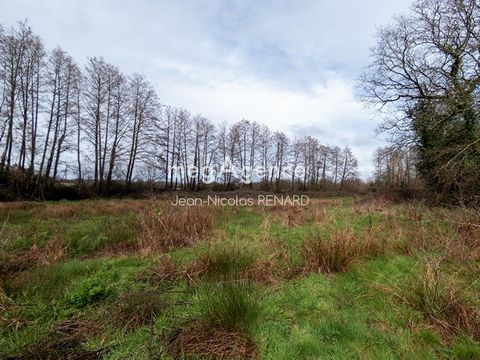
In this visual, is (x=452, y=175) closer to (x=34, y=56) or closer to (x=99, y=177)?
(x=99, y=177)

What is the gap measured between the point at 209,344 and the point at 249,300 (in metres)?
0.68

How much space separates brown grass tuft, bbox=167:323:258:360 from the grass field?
0.4 inches

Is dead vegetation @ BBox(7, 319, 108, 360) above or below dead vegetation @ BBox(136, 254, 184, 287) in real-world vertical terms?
below

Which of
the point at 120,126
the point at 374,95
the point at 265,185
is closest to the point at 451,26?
the point at 374,95

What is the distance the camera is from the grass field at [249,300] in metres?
2.63

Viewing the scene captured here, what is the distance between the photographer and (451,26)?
13297mm

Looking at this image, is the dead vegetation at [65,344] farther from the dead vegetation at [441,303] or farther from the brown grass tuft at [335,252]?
the dead vegetation at [441,303]

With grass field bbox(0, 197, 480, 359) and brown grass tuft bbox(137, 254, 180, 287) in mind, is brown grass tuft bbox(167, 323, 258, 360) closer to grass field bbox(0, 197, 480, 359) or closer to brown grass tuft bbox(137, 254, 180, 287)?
grass field bbox(0, 197, 480, 359)

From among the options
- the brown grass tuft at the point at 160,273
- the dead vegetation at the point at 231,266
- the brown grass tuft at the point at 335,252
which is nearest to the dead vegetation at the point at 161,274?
the brown grass tuft at the point at 160,273

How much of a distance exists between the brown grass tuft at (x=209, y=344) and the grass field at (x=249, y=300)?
11 mm

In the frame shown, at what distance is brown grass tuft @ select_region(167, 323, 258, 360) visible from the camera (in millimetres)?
2500

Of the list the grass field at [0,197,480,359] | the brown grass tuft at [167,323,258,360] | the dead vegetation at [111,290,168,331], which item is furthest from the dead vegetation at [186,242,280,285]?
the brown grass tuft at [167,323,258,360]

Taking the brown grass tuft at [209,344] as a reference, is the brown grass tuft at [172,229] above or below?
above

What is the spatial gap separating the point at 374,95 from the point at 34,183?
85.1 ft
